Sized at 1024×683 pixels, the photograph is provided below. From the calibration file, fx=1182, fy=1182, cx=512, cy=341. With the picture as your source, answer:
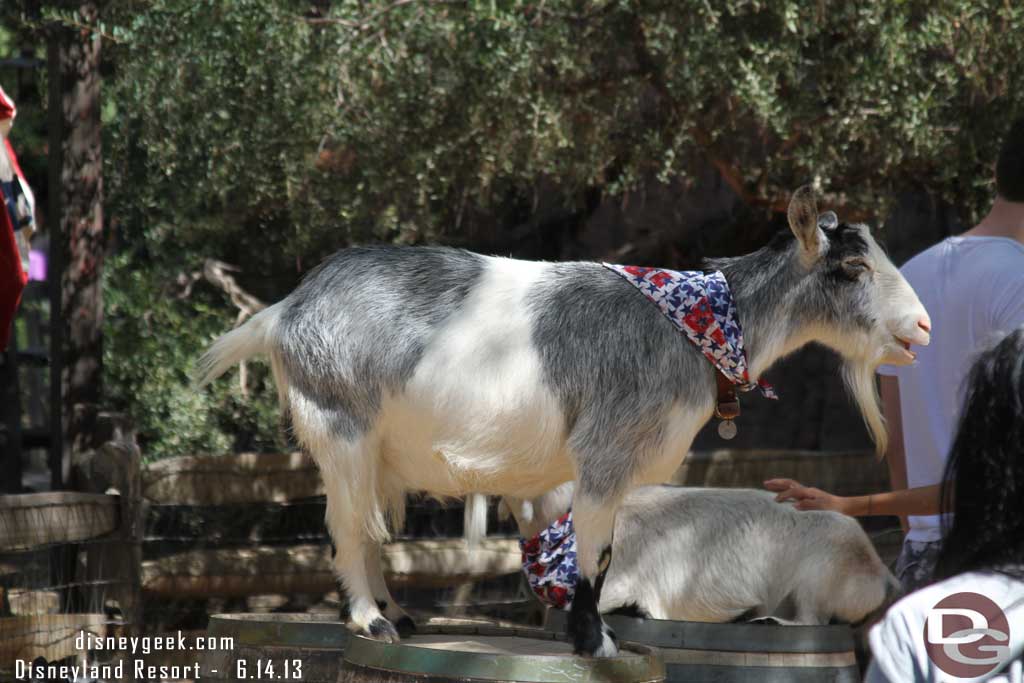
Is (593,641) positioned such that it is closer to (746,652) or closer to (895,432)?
(746,652)

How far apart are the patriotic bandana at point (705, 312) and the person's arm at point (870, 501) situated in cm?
22

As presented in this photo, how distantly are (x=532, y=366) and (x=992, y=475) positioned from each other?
1184 mm

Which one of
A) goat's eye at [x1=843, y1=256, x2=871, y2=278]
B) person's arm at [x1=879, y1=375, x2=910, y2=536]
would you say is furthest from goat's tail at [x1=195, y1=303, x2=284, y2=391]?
person's arm at [x1=879, y1=375, x2=910, y2=536]

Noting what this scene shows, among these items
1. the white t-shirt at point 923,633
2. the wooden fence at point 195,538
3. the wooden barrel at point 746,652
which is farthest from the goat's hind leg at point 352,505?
the wooden fence at point 195,538

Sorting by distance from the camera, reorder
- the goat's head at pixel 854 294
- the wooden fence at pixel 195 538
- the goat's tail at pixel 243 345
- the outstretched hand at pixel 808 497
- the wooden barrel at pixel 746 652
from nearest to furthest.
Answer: the outstretched hand at pixel 808 497 → the goat's head at pixel 854 294 → the goat's tail at pixel 243 345 → the wooden barrel at pixel 746 652 → the wooden fence at pixel 195 538

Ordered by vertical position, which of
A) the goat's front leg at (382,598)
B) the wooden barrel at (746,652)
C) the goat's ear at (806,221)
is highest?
the goat's ear at (806,221)

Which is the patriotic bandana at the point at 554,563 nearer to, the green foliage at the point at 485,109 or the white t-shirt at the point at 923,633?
the white t-shirt at the point at 923,633

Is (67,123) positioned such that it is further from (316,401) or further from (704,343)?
(704,343)

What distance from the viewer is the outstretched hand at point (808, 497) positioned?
2.36 metres

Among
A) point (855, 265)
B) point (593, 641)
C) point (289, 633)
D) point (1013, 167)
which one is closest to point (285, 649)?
point (289, 633)

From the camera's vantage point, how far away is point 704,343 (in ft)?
8.05

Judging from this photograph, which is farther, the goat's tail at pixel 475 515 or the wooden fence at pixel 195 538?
the wooden fence at pixel 195 538

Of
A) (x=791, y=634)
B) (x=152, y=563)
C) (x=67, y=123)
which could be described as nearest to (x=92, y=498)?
(x=152, y=563)

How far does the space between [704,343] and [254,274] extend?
4.41 m
